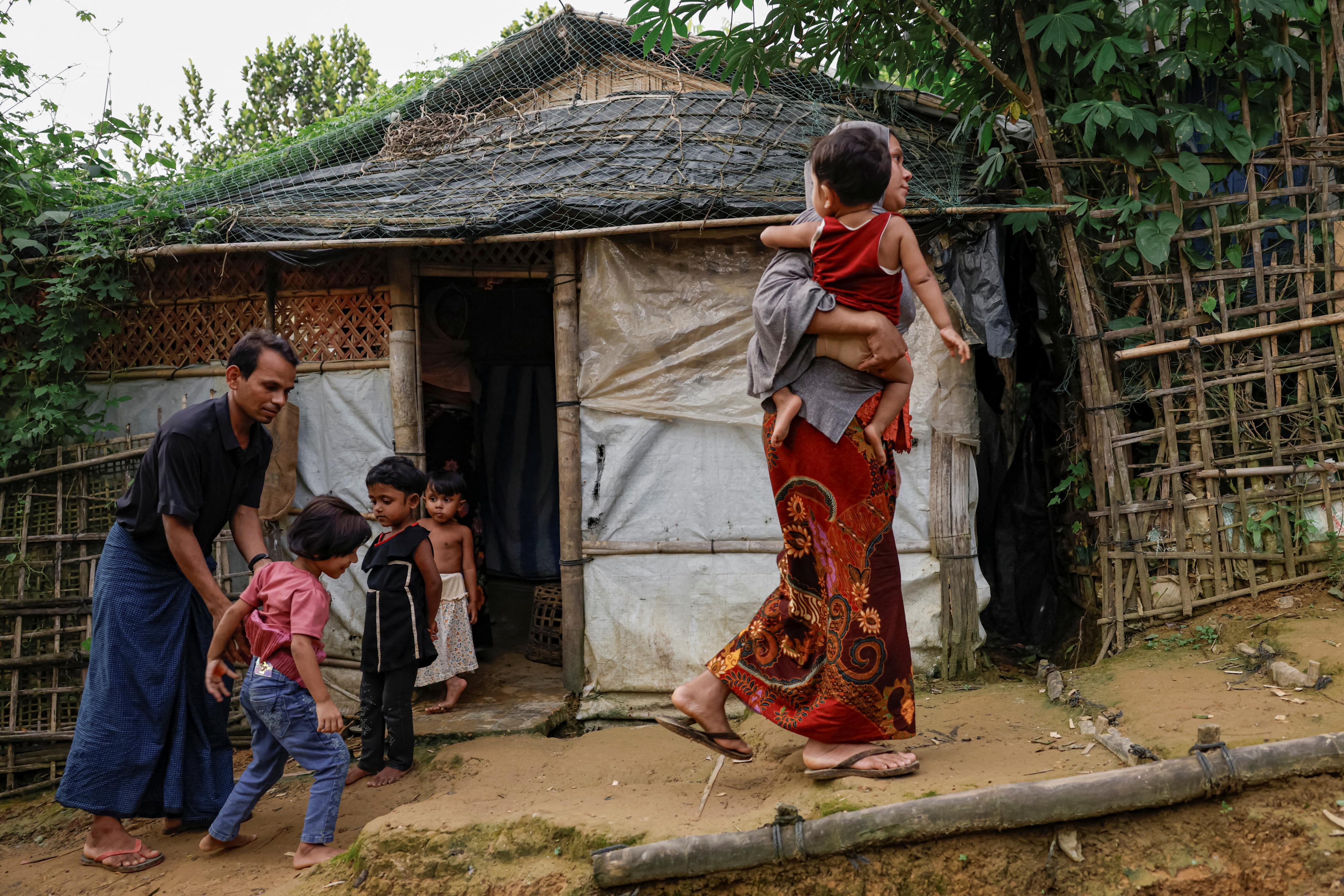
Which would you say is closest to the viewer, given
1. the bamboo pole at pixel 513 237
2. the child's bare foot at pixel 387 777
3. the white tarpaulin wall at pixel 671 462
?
the child's bare foot at pixel 387 777

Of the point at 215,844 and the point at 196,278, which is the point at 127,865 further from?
the point at 196,278

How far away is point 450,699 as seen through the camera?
5.21m

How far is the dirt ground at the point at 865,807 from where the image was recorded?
2492 millimetres

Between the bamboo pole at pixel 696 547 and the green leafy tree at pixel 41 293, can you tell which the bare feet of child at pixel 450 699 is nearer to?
the bamboo pole at pixel 696 547

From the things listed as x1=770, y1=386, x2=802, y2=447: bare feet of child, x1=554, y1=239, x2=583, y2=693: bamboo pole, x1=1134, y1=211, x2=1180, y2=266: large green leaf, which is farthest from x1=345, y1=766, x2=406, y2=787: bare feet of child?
x1=1134, y1=211, x2=1180, y2=266: large green leaf

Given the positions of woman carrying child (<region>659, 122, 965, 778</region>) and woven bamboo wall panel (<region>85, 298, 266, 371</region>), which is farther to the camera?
woven bamboo wall panel (<region>85, 298, 266, 371</region>)

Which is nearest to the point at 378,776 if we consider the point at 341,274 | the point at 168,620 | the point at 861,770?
the point at 168,620

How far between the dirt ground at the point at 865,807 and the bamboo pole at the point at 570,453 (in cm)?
73

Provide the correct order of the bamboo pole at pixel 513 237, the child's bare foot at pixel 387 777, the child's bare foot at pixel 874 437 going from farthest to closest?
the bamboo pole at pixel 513 237, the child's bare foot at pixel 387 777, the child's bare foot at pixel 874 437

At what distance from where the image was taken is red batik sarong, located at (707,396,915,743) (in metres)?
2.77

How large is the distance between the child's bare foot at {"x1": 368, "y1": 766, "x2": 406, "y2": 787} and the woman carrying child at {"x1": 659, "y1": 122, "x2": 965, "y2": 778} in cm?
191

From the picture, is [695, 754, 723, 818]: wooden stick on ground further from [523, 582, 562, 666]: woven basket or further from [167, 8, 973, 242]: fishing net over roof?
Answer: [523, 582, 562, 666]: woven basket

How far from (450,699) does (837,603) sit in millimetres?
3155

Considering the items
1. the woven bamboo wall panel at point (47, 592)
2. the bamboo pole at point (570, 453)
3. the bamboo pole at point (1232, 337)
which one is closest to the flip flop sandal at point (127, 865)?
the woven bamboo wall panel at point (47, 592)
